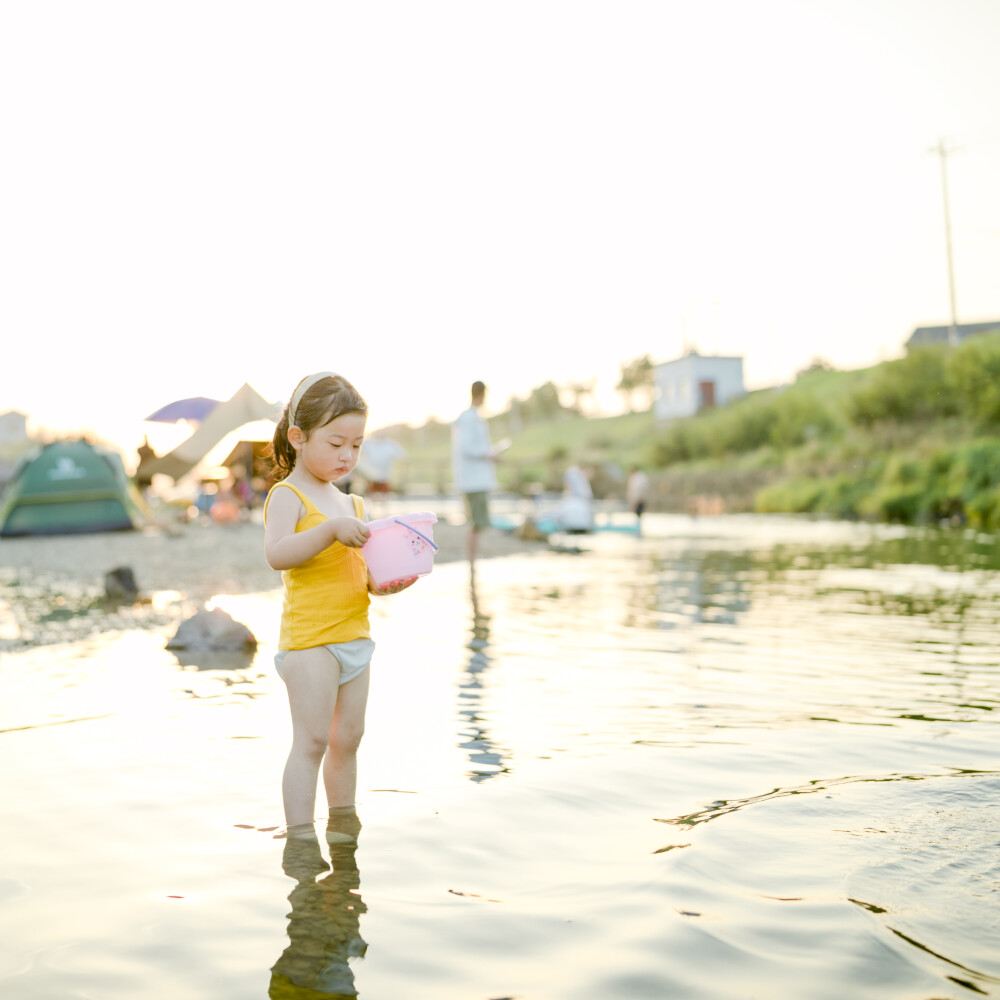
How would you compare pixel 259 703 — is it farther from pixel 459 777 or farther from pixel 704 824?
pixel 704 824

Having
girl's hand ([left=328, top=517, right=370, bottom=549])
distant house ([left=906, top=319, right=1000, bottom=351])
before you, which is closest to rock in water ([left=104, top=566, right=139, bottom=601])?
girl's hand ([left=328, top=517, right=370, bottom=549])

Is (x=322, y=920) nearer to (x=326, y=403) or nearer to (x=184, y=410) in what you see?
(x=326, y=403)

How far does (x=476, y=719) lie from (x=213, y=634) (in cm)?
265

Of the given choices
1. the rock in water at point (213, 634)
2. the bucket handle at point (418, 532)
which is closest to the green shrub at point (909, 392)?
the rock in water at point (213, 634)

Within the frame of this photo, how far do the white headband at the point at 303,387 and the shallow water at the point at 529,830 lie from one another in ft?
4.17

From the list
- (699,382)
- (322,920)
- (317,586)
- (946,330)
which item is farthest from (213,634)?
(946,330)

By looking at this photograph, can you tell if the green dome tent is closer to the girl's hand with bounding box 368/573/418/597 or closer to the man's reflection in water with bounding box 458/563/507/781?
the man's reflection in water with bounding box 458/563/507/781

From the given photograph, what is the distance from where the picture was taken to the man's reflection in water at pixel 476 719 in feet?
12.9

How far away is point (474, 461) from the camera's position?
35.4 feet

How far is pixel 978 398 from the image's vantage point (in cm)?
3244

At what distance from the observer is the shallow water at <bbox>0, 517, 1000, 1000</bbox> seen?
90.2 inches

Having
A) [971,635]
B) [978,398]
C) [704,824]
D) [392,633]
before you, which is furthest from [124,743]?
[978,398]

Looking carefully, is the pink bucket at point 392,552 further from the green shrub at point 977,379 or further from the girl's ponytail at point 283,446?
the green shrub at point 977,379

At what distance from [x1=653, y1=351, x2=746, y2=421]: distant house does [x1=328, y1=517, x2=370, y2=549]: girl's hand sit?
68825 millimetres
